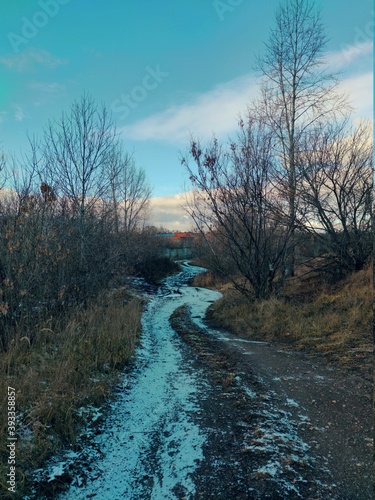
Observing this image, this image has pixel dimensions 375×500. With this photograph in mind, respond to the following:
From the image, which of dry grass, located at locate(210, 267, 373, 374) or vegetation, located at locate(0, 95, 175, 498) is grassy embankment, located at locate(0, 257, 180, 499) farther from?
dry grass, located at locate(210, 267, 373, 374)

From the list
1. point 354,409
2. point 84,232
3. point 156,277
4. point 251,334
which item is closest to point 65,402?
point 354,409

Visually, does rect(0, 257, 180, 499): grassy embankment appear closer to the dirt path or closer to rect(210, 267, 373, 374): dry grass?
the dirt path

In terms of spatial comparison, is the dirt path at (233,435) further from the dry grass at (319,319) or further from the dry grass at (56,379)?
the dry grass at (319,319)

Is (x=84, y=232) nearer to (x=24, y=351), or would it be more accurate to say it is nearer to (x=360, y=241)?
(x=24, y=351)

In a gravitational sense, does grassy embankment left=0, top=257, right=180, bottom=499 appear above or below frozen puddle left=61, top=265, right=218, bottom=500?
above

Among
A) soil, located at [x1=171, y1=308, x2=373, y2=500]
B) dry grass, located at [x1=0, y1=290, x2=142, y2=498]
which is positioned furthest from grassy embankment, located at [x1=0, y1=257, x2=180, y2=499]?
soil, located at [x1=171, y1=308, x2=373, y2=500]

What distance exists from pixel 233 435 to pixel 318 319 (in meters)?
4.91

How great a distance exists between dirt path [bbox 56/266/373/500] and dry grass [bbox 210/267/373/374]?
2.78 feet

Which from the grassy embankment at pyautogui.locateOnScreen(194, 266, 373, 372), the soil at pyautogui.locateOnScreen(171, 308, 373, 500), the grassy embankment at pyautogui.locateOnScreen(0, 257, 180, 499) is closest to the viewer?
the soil at pyautogui.locateOnScreen(171, 308, 373, 500)

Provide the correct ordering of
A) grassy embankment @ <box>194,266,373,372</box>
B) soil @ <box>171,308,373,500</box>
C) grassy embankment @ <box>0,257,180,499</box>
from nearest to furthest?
soil @ <box>171,308,373,500</box>, grassy embankment @ <box>0,257,180,499</box>, grassy embankment @ <box>194,266,373,372</box>

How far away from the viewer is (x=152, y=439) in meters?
2.97

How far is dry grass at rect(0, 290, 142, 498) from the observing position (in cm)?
263

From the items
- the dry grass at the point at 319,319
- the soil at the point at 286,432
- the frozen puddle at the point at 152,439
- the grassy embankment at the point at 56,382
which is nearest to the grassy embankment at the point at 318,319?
the dry grass at the point at 319,319

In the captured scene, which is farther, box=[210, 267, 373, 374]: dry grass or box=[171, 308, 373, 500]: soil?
box=[210, 267, 373, 374]: dry grass
